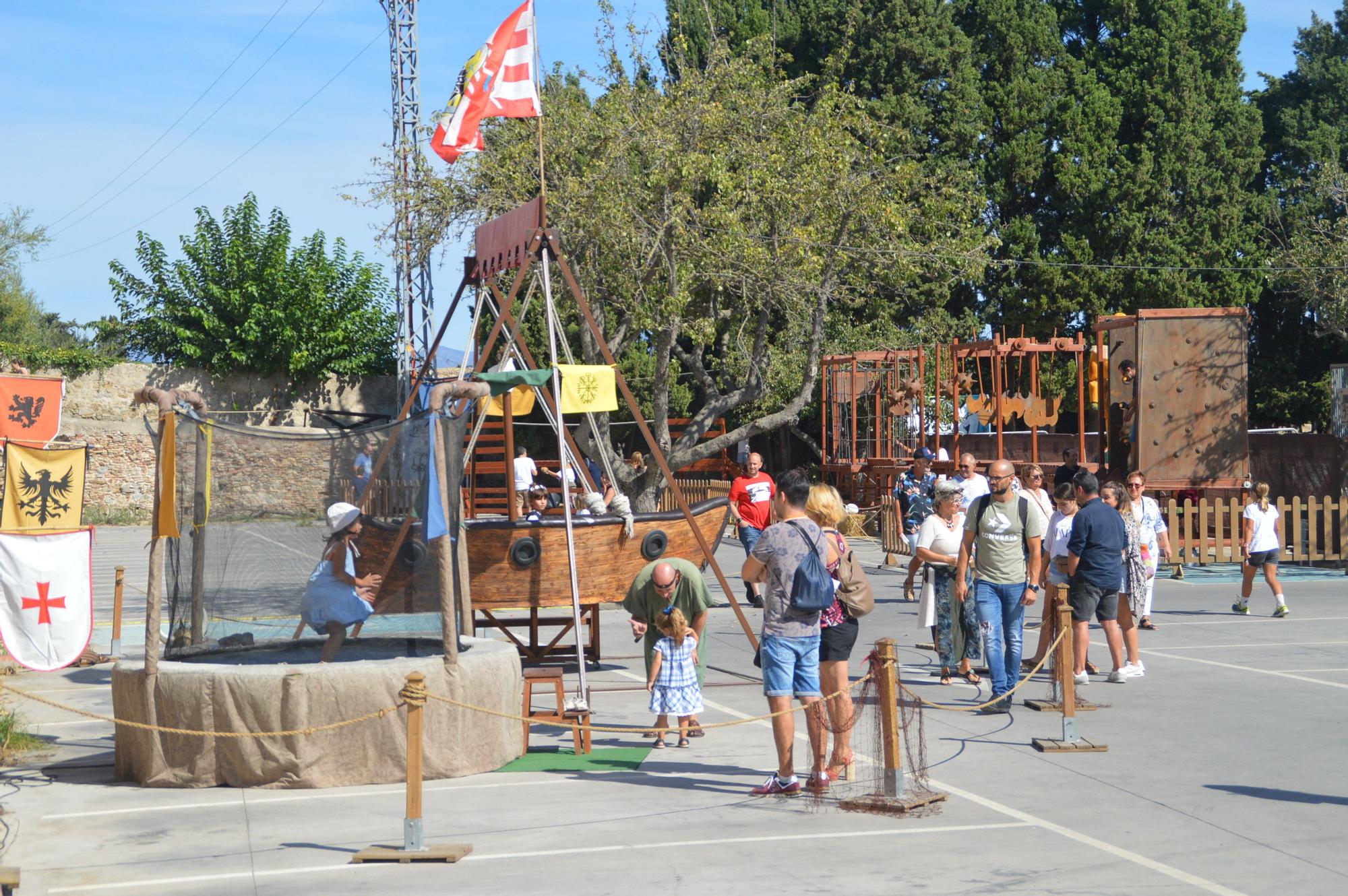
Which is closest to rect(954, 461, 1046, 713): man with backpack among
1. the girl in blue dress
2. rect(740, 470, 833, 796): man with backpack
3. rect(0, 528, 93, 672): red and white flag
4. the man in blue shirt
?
the man in blue shirt

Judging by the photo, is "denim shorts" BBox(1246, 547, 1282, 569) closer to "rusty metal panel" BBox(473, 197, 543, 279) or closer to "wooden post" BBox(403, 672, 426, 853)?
"rusty metal panel" BBox(473, 197, 543, 279)

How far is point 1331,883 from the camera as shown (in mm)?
5848

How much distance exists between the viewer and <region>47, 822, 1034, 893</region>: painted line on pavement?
625 cm

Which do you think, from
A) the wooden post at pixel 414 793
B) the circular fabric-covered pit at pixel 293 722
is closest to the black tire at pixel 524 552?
the circular fabric-covered pit at pixel 293 722

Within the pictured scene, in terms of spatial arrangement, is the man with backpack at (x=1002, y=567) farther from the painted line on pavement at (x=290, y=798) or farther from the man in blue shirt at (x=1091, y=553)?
the painted line on pavement at (x=290, y=798)

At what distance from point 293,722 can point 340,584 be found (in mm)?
1034

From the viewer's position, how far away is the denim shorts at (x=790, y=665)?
7.80 m

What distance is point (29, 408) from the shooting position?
51.7ft

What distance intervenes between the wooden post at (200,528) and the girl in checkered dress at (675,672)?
3.10 meters

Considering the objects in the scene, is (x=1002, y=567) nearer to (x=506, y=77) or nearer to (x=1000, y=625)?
(x=1000, y=625)

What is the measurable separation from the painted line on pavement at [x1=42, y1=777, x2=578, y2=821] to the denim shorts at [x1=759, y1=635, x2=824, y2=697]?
1519mm

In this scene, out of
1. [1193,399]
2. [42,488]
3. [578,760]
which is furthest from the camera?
[1193,399]

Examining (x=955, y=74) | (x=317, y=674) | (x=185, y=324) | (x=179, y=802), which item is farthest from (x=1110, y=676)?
(x=955, y=74)

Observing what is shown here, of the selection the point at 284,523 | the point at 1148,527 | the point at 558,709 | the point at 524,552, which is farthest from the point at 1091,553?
the point at 284,523
